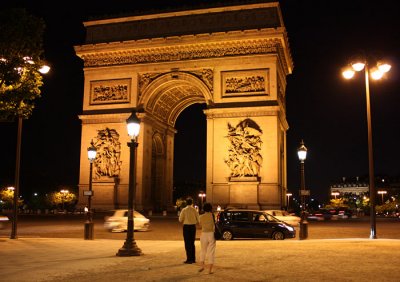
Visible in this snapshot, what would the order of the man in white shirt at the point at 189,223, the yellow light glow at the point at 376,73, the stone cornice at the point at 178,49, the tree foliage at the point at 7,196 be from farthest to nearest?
the tree foliage at the point at 7,196
the stone cornice at the point at 178,49
the yellow light glow at the point at 376,73
the man in white shirt at the point at 189,223

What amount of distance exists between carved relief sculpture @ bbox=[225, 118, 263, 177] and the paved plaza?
69.7 ft

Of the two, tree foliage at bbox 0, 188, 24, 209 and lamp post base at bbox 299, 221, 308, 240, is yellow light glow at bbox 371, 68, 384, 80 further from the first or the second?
tree foliage at bbox 0, 188, 24, 209

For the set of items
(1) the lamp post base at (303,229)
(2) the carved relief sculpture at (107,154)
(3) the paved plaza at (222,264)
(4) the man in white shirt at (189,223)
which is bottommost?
(3) the paved plaza at (222,264)

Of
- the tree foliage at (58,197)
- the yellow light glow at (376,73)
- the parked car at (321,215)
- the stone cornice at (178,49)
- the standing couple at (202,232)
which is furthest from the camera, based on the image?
the tree foliage at (58,197)

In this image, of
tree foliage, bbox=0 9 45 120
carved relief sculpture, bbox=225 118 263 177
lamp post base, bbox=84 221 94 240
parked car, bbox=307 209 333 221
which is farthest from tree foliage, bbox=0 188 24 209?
tree foliage, bbox=0 9 45 120

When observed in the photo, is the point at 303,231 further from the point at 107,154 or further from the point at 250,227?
the point at 107,154

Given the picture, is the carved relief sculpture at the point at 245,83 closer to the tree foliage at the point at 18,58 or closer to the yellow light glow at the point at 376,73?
the yellow light glow at the point at 376,73

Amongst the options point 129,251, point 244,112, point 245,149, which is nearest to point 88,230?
point 129,251

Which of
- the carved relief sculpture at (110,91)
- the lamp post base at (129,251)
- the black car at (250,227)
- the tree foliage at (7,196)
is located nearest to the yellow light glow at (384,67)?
the black car at (250,227)

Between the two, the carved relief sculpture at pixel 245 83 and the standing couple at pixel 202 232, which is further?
the carved relief sculpture at pixel 245 83

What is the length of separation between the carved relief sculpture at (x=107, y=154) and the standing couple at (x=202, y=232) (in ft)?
94.6

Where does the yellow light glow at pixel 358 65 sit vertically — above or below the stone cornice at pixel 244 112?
below

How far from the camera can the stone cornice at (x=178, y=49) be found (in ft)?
129

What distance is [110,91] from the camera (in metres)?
42.8
